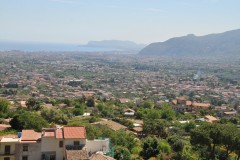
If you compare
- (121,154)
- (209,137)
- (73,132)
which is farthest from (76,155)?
(209,137)

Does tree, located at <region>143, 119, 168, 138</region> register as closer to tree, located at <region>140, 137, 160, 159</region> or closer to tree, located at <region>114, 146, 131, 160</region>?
tree, located at <region>140, 137, 160, 159</region>

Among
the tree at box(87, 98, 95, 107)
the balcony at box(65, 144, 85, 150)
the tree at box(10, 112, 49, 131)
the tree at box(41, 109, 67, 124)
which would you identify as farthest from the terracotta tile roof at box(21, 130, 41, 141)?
the tree at box(87, 98, 95, 107)

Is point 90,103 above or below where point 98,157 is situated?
below

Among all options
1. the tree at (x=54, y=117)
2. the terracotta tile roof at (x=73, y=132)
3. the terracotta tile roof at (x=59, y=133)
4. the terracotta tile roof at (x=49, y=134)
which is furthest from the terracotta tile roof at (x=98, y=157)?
the tree at (x=54, y=117)

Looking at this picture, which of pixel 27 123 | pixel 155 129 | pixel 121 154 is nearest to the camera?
pixel 121 154

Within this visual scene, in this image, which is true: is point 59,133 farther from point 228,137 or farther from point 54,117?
point 54,117

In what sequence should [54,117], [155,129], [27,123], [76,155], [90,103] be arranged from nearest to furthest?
[76,155]
[27,123]
[54,117]
[155,129]
[90,103]

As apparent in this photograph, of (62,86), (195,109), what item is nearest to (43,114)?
(195,109)

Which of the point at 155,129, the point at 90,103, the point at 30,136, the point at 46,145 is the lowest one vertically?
the point at 90,103
